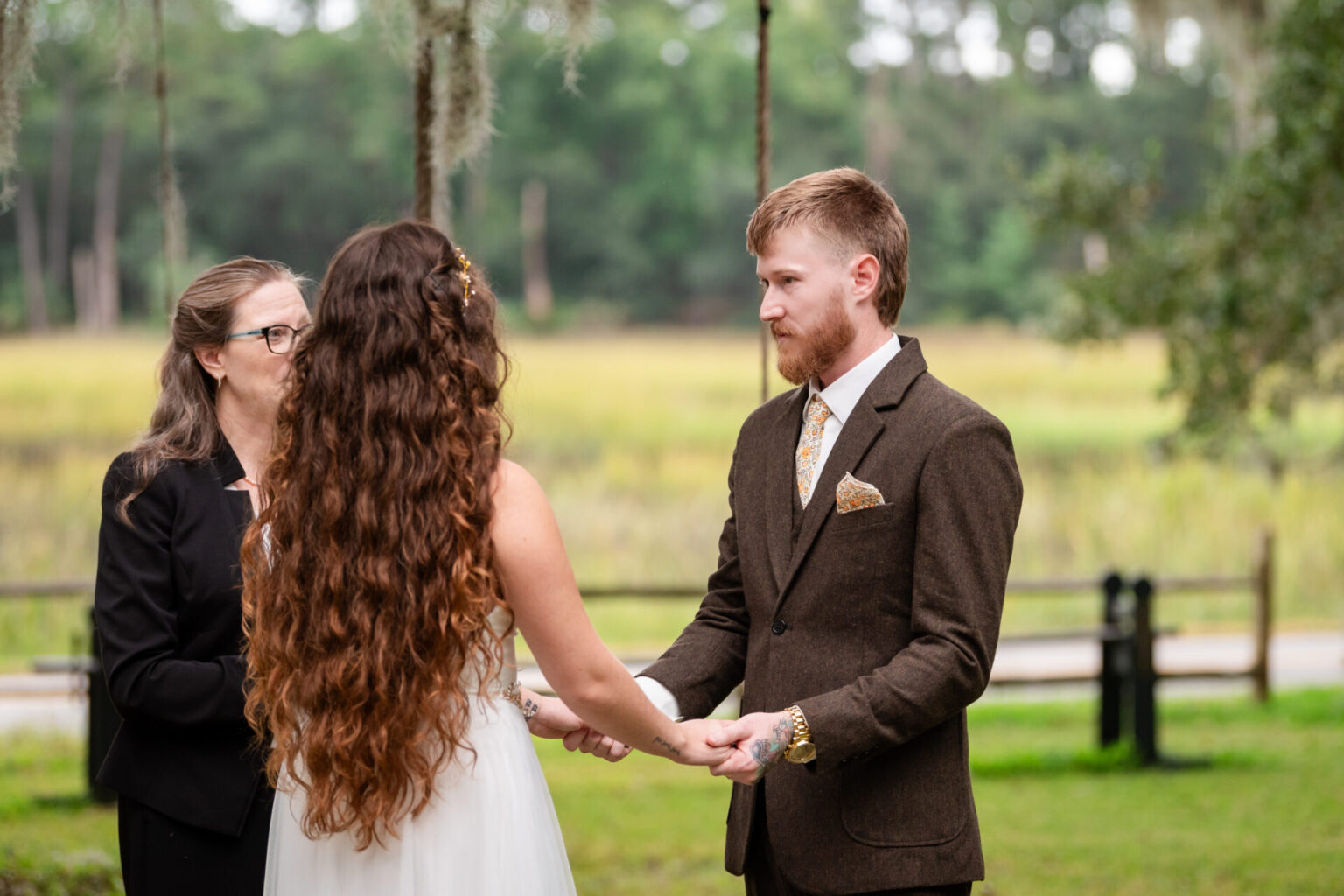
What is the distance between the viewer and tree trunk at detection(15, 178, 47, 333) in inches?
763

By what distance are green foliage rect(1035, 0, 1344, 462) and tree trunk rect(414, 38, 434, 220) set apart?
5.29 metres

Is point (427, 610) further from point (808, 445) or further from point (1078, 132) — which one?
point (1078, 132)

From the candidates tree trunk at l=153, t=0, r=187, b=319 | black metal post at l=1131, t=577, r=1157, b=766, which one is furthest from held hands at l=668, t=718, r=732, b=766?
black metal post at l=1131, t=577, r=1157, b=766

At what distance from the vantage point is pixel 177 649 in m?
2.32

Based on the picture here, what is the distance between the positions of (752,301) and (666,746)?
21.0m

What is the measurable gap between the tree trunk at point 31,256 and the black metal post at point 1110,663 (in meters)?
16.8

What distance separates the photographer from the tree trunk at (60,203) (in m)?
20.4

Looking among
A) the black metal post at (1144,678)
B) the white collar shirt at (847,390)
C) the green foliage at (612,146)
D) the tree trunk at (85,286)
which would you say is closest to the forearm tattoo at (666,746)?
the white collar shirt at (847,390)

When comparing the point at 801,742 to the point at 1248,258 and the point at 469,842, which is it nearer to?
the point at 469,842

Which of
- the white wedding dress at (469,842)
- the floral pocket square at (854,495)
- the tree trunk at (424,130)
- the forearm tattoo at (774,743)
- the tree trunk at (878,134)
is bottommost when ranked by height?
the white wedding dress at (469,842)

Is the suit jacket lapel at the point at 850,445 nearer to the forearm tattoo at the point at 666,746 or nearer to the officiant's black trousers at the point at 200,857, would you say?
the forearm tattoo at the point at 666,746

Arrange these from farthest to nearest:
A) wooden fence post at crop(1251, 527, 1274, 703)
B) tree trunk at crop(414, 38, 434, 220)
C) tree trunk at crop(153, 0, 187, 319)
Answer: wooden fence post at crop(1251, 527, 1274, 703), tree trunk at crop(414, 38, 434, 220), tree trunk at crop(153, 0, 187, 319)

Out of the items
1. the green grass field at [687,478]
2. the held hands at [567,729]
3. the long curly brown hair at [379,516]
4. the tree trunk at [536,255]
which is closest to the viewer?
the long curly brown hair at [379,516]

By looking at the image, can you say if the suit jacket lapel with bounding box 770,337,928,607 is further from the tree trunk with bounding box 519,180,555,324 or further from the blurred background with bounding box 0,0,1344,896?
the tree trunk with bounding box 519,180,555,324
